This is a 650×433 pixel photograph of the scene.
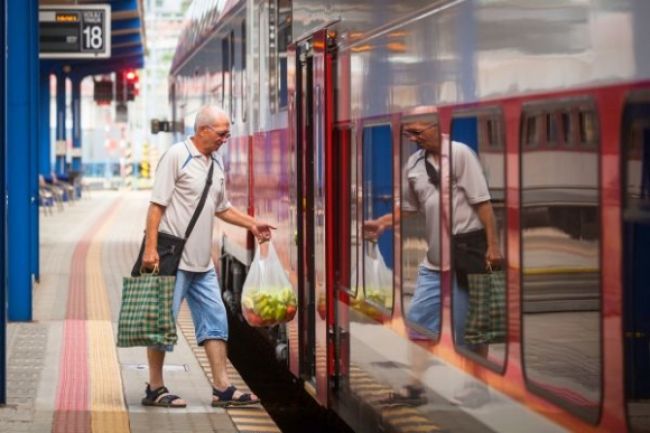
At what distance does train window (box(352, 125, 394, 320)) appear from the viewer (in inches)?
279

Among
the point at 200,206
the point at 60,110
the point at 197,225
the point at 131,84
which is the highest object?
the point at 131,84

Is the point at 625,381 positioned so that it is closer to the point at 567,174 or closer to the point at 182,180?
the point at 567,174

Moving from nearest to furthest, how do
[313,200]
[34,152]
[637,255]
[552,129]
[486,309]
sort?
[637,255] < [552,129] < [486,309] < [313,200] < [34,152]

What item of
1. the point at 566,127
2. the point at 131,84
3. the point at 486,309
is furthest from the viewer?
the point at 131,84

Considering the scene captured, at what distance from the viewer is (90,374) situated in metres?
11.4

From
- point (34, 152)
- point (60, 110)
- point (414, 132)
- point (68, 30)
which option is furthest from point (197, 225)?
point (60, 110)

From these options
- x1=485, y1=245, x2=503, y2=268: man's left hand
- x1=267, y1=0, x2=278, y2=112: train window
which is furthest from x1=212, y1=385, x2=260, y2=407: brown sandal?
x1=485, y1=245, x2=503, y2=268: man's left hand

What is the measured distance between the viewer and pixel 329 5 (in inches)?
336

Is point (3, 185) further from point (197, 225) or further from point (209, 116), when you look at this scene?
point (209, 116)

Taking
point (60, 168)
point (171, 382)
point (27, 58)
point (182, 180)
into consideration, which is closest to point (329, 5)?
point (182, 180)

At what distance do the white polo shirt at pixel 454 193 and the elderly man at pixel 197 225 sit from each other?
9.27ft

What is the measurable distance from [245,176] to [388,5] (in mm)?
6345

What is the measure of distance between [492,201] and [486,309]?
36 cm

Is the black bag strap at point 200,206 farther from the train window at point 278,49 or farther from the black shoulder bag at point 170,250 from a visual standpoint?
the train window at point 278,49
